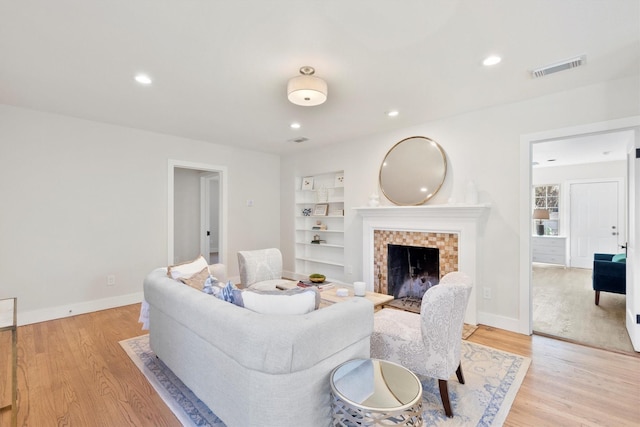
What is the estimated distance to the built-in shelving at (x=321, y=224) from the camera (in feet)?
17.4

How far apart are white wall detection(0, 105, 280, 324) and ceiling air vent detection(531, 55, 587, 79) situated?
443 cm

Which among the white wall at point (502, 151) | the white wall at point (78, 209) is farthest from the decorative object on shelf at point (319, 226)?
the white wall at point (78, 209)

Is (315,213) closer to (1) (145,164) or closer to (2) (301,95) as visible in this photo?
(1) (145,164)

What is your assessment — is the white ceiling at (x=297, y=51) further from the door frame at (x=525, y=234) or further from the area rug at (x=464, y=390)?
the area rug at (x=464, y=390)

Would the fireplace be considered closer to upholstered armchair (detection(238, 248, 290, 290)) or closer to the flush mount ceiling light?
upholstered armchair (detection(238, 248, 290, 290))

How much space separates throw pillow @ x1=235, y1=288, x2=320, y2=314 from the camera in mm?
Answer: 1716

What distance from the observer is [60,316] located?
365 cm

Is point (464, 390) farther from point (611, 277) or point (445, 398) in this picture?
point (611, 277)

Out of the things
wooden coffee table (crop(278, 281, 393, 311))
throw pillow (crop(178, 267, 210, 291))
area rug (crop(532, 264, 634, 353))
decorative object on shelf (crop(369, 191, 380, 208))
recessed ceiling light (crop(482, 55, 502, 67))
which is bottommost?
area rug (crop(532, 264, 634, 353))

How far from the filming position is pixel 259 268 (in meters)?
3.89

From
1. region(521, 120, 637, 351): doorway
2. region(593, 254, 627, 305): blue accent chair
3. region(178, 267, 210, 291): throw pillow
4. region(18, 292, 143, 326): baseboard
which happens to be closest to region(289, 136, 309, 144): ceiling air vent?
region(178, 267, 210, 291): throw pillow

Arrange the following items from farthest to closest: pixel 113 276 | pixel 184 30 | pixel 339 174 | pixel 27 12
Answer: pixel 339 174 < pixel 113 276 < pixel 184 30 < pixel 27 12

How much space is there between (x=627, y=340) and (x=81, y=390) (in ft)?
15.6

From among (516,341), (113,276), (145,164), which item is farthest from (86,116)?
(516,341)
